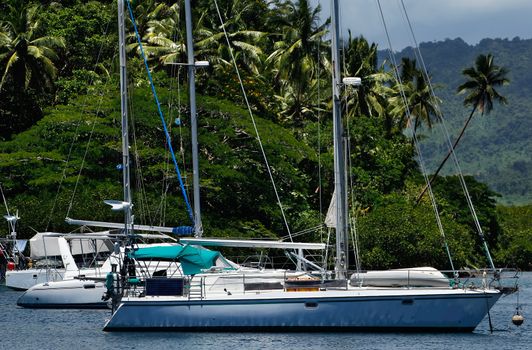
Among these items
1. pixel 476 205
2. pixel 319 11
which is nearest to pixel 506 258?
pixel 476 205

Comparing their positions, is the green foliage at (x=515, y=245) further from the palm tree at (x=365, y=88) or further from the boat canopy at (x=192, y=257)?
the boat canopy at (x=192, y=257)

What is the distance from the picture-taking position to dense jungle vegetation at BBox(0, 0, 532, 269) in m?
60.3

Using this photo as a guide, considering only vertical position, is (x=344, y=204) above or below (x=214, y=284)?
above

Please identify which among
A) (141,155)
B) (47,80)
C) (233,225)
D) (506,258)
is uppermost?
(47,80)

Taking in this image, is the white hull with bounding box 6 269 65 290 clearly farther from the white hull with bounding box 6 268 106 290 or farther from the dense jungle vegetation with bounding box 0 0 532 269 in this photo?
the dense jungle vegetation with bounding box 0 0 532 269

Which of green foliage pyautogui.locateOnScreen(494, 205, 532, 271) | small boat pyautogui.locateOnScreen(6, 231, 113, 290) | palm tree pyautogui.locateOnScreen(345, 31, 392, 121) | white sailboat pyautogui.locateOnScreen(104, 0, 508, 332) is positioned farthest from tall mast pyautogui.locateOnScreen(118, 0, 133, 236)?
green foliage pyautogui.locateOnScreen(494, 205, 532, 271)

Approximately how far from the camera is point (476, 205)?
8219 centimetres

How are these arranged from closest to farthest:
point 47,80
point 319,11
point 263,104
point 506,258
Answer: point 263,104, point 47,80, point 319,11, point 506,258

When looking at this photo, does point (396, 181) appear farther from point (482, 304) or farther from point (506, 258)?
point (482, 304)

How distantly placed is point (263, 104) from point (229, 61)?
541cm

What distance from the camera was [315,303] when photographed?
33.2 meters

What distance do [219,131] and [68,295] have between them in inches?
748

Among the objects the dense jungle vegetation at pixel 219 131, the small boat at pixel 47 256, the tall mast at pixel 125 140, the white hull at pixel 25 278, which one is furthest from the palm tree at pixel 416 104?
the tall mast at pixel 125 140

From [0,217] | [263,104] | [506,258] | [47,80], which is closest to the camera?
[0,217]
